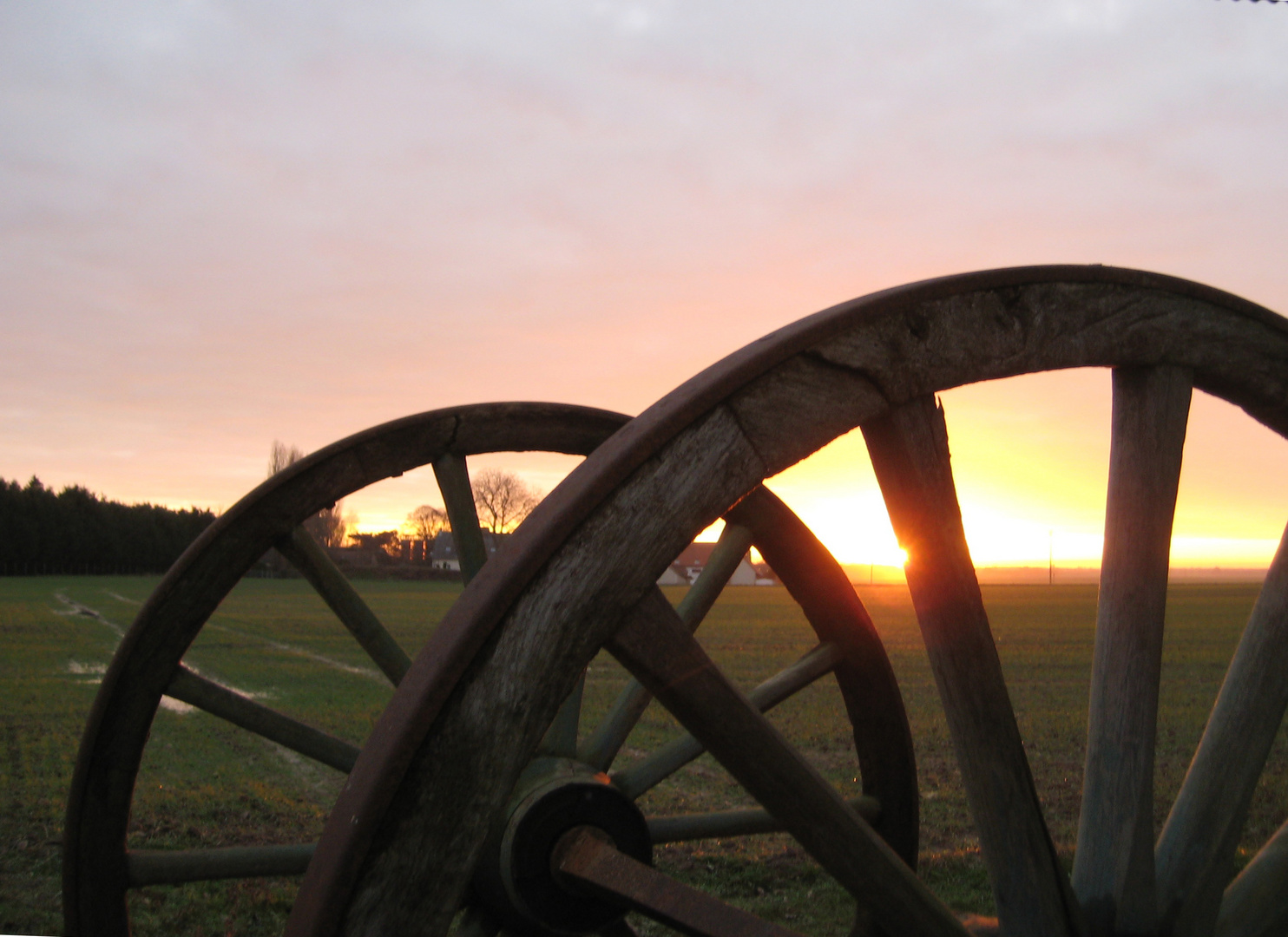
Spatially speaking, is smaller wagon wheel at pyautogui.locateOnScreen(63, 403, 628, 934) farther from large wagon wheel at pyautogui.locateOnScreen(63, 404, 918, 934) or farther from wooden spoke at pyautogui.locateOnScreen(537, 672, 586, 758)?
wooden spoke at pyautogui.locateOnScreen(537, 672, 586, 758)

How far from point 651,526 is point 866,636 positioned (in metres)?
1.55

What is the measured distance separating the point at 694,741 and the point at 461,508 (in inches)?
34.3

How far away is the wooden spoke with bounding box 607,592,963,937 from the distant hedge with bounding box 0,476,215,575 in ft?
182

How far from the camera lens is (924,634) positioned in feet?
4.25

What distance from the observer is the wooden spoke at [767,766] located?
3.59ft

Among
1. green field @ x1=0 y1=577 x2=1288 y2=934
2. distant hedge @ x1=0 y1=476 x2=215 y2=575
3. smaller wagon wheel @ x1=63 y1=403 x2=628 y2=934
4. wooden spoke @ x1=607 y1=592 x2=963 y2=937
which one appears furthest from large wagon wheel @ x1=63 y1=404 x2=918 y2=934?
distant hedge @ x1=0 y1=476 x2=215 y2=575

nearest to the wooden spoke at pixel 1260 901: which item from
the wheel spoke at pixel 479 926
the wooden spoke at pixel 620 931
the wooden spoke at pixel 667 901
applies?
the wooden spoke at pixel 667 901

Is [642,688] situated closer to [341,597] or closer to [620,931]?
[620,931]

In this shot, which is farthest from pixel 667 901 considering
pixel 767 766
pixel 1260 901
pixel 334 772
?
pixel 334 772

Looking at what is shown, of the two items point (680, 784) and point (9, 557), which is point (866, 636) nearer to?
point (680, 784)

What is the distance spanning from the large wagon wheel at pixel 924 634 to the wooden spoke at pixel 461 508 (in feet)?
3.38

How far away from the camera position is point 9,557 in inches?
2015

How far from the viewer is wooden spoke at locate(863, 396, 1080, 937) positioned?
1.26 meters

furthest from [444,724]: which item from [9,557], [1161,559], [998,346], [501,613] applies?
[9,557]
